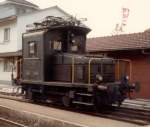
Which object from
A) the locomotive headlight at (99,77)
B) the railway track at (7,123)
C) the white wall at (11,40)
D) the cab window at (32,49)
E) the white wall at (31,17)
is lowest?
the railway track at (7,123)

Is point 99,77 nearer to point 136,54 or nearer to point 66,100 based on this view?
point 66,100

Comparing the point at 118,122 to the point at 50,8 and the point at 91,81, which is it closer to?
the point at 91,81

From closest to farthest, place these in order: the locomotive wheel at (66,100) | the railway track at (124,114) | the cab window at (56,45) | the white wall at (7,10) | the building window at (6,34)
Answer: the railway track at (124,114)
the locomotive wheel at (66,100)
the cab window at (56,45)
the building window at (6,34)
the white wall at (7,10)

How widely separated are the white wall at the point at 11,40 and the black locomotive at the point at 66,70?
52.4ft

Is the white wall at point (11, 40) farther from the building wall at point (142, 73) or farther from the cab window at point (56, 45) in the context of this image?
the cab window at point (56, 45)

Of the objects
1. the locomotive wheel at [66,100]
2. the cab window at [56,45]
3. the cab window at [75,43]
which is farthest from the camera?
the cab window at [75,43]

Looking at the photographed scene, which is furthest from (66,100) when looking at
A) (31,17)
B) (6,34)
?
(6,34)

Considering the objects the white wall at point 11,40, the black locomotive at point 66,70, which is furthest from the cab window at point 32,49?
the white wall at point 11,40

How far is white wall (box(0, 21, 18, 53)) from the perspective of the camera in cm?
3403

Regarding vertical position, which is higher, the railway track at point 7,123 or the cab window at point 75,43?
the cab window at point 75,43

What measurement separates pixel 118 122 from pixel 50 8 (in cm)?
2557

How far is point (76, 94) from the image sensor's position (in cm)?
1524

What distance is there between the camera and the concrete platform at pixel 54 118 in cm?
1220

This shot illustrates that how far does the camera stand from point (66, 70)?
16000 mm
